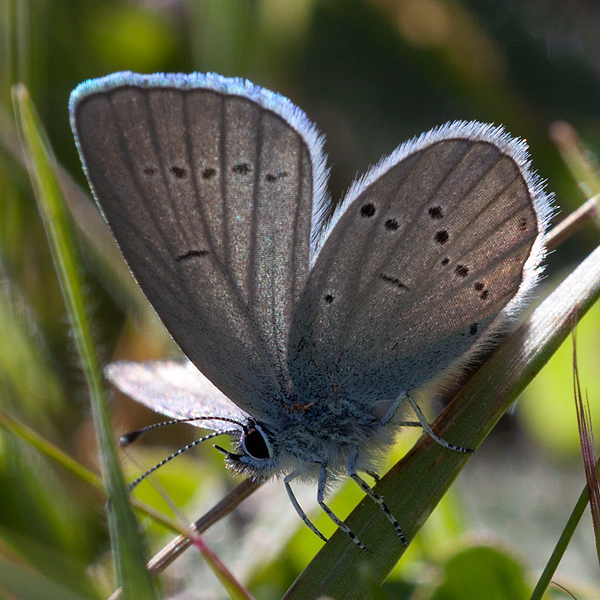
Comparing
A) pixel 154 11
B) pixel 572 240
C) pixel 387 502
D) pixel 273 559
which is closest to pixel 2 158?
pixel 154 11

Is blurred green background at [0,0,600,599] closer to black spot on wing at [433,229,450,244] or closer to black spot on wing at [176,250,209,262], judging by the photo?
black spot on wing at [176,250,209,262]

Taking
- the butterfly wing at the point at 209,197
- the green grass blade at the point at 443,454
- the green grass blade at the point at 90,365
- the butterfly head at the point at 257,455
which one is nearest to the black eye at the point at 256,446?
→ the butterfly head at the point at 257,455

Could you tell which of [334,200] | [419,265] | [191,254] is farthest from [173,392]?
[334,200]

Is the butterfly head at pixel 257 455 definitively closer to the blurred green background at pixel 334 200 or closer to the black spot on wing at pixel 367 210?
the blurred green background at pixel 334 200

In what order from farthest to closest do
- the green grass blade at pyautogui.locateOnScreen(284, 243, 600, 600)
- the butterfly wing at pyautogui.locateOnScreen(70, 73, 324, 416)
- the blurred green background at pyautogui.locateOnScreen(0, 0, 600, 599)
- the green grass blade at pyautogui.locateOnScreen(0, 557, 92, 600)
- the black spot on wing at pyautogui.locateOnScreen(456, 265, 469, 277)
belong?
the blurred green background at pyautogui.locateOnScreen(0, 0, 600, 599) → the black spot on wing at pyautogui.locateOnScreen(456, 265, 469, 277) → the butterfly wing at pyautogui.locateOnScreen(70, 73, 324, 416) → the green grass blade at pyautogui.locateOnScreen(284, 243, 600, 600) → the green grass blade at pyautogui.locateOnScreen(0, 557, 92, 600)

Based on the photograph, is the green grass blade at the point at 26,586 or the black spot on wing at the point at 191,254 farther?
the black spot on wing at the point at 191,254

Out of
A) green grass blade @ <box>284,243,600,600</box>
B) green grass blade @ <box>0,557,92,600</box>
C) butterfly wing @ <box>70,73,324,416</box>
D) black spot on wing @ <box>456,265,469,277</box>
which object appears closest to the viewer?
green grass blade @ <box>0,557,92,600</box>

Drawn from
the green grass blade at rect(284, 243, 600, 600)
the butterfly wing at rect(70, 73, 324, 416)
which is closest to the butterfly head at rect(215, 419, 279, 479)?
the butterfly wing at rect(70, 73, 324, 416)
